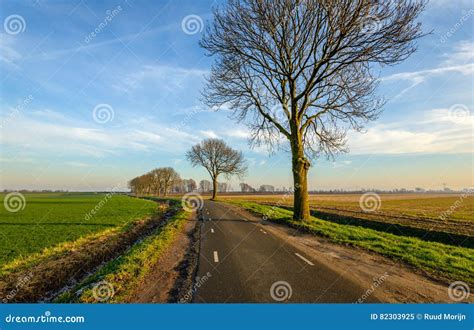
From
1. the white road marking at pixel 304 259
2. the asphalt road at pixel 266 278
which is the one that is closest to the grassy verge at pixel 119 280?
the asphalt road at pixel 266 278

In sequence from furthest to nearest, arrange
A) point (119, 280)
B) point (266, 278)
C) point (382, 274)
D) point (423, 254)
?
1. point (423, 254)
2. point (382, 274)
3. point (119, 280)
4. point (266, 278)

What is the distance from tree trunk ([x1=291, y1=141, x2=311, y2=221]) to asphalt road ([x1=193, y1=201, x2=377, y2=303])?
24.6 feet

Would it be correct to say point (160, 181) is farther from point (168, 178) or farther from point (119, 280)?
point (119, 280)

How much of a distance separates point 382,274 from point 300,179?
1104 cm

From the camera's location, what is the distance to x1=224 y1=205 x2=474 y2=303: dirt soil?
21.1 ft

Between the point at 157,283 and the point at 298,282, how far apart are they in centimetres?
353

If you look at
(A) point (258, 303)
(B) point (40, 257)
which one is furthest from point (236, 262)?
(B) point (40, 257)

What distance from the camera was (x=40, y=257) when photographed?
12.4m

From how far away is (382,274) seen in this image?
804 cm

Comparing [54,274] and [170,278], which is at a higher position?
[170,278]

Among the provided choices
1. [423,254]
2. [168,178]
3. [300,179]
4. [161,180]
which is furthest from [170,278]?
[161,180]

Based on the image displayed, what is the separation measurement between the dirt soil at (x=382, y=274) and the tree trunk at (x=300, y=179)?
6439mm

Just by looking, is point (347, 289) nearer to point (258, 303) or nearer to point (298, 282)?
point (298, 282)

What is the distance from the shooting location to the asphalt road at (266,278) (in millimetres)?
6148
